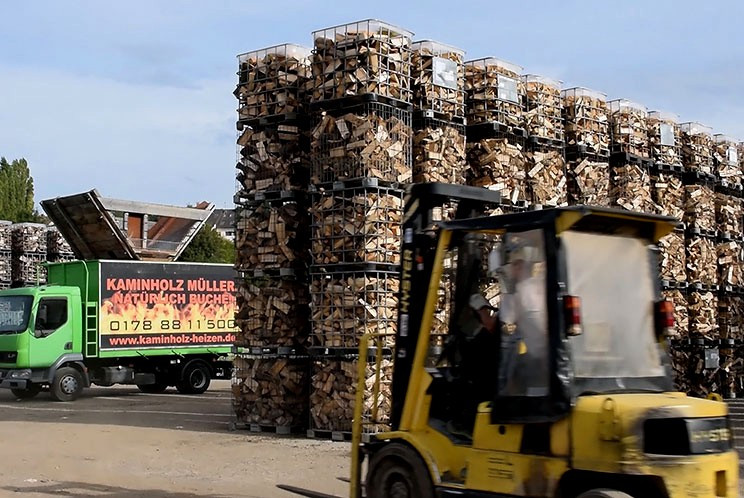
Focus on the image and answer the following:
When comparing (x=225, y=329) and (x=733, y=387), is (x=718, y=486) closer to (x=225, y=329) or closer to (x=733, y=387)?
(x=733, y=387)

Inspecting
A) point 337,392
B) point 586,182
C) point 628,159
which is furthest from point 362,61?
point 628,159

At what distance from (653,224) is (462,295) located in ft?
5.58

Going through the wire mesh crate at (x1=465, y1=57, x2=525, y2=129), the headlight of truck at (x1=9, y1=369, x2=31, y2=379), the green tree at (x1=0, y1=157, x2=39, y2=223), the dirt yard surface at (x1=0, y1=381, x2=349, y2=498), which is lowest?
the dirt yard surface at (x1=0, y1=381, x2=349, y2=498)

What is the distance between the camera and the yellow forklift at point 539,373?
22.7ft

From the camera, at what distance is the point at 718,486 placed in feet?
23.1

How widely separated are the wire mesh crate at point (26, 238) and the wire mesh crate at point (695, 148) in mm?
22380

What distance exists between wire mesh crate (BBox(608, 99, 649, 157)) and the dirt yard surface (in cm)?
892

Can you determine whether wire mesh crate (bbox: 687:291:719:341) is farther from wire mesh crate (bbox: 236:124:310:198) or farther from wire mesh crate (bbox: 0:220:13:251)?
wire mesh crate (bbox: 0:220:13:251)

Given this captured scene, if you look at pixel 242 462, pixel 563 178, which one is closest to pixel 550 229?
pixel 242 462

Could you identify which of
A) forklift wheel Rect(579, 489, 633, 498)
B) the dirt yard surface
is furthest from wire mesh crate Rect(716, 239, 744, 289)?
forklift wheel Rect(579, 489, 633, 498)

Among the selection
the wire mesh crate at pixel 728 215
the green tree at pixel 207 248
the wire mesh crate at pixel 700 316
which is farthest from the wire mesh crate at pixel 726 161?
the green tree at pixel 207 248

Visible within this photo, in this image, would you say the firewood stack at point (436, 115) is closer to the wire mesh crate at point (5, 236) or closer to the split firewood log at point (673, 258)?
the split firewood log at point (673, 258)

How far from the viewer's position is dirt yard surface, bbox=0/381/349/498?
11.6 m

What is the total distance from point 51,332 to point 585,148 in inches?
522
